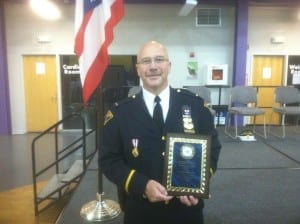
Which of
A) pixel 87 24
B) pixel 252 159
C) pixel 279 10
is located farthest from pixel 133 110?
pixel 279 10

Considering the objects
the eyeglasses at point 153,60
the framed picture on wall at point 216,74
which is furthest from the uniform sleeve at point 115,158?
the framed picture on wall at point 216,74

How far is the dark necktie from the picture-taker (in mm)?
1329

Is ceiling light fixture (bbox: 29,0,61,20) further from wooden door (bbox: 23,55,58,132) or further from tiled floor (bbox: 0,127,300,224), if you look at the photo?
tiled floor (bbox: 0,127,300,224)

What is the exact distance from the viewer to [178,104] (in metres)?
1.37

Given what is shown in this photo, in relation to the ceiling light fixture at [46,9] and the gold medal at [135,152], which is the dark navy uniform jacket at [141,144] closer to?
the gold medal at [135,152]

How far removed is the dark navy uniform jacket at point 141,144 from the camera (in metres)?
1.32

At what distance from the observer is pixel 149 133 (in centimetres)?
132

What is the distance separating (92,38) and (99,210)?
4.96 ft

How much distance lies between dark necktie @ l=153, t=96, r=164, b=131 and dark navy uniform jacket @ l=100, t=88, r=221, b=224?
2 centimetres

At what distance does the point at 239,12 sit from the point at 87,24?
4965mm

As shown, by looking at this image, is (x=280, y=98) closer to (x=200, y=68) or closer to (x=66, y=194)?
(x=200, y=68)

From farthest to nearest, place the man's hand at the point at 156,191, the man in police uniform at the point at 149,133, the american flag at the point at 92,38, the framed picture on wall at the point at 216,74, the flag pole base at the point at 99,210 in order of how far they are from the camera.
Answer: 1. the framed picture on wall at the point at 216,74
2. the flag pole base at the point at 99,210
3. the american flag at the point at 92,38
4. the man in police uniform at the point at 149,133
5. the man's hand at the point at 156,191

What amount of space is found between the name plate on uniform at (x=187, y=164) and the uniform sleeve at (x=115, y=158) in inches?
5.1

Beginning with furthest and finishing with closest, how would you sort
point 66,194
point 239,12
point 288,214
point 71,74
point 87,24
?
point 71,74, point 239,12, point 66,194, point 288,214, point 87,24
